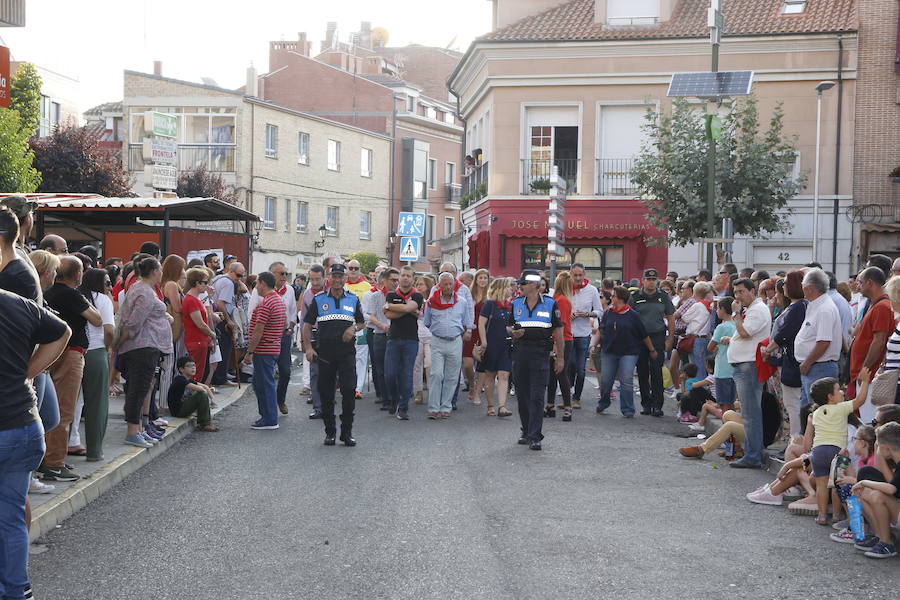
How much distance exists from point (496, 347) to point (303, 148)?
39154 millimetres

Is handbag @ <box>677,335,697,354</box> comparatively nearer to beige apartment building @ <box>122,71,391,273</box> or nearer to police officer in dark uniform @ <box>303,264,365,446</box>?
police officer in dark uniform @ <box>303,264,365,446</box>

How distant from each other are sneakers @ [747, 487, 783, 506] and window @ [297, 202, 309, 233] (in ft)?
146

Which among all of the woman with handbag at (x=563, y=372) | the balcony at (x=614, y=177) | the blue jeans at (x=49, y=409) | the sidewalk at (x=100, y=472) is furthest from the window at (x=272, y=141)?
the blue jeans at (x=49, y=409)

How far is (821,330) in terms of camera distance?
9422mm

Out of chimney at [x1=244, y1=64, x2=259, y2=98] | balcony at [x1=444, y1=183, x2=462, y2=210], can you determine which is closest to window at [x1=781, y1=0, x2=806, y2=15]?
chimney at [x1=244, y1=64, x2=259, y2=98]

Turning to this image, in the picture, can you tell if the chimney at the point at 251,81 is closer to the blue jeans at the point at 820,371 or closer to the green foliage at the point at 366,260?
the green foliage at the point at 366,260

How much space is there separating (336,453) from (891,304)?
536 centimetres

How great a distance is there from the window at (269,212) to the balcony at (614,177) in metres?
21.8

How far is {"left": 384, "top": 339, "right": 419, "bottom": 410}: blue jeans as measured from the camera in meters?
14.1

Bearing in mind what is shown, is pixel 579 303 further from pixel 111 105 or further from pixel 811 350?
pixel 111 105

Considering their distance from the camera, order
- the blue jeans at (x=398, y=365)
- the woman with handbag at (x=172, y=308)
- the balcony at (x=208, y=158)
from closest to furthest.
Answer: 1. the woman with handbag at (x=172, y=308)
2. the blue jeans at (x=398, y=365)
3. the balcony at (x=208, y=158)

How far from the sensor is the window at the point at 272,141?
1939 inches

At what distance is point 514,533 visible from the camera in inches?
292

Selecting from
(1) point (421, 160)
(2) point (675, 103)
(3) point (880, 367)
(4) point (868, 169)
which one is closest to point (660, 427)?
(3) point (880, 367)
